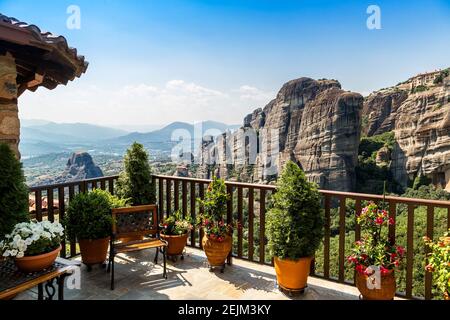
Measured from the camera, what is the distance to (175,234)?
357 cm

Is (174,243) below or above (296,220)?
below

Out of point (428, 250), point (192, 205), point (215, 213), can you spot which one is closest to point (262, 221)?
point (215, 213)

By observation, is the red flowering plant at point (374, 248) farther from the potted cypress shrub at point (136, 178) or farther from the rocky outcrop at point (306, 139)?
the rocky outcrop at point (306, 139)

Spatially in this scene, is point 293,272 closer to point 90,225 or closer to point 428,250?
point 428,250

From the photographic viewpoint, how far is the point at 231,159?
101 feet

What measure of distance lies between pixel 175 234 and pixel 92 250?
3.07 feet

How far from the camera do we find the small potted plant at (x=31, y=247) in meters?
1.95

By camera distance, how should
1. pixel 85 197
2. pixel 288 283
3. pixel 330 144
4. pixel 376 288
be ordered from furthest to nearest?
pixel 330 144 < pixel 85 197 < pixel 288 283 < pixel 376 288

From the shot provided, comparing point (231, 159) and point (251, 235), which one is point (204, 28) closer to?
point (251, 235)

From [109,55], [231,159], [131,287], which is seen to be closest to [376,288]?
[131,287]

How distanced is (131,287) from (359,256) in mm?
2160

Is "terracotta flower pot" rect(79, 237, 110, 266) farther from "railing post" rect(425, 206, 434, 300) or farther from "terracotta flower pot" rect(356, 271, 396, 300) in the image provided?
"railing post" rect(425, 206, 434, 300)

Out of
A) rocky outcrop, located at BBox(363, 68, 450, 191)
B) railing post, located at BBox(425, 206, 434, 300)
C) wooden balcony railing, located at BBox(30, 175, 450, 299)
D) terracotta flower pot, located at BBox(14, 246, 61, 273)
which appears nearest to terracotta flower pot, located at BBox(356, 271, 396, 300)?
wooden balcony railing, located at BBox(30, 175, 450, 299)

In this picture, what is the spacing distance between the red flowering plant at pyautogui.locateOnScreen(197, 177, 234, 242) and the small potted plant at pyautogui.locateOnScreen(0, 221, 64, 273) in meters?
1.54
